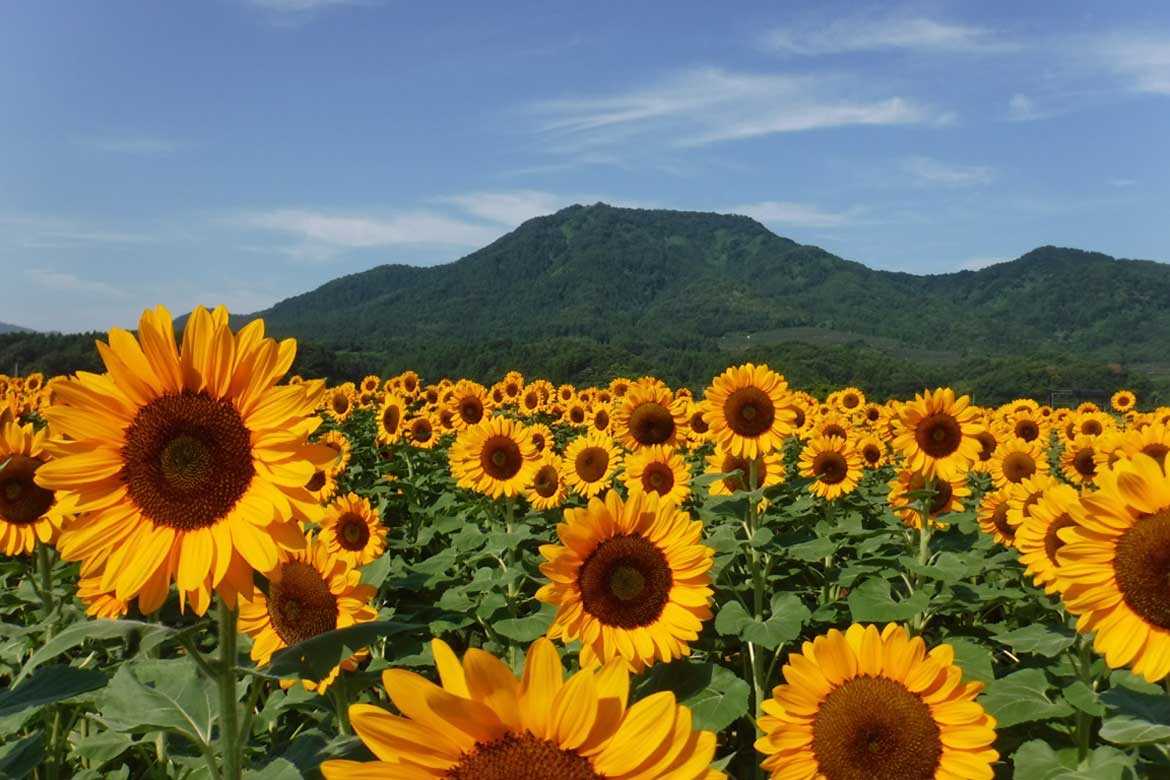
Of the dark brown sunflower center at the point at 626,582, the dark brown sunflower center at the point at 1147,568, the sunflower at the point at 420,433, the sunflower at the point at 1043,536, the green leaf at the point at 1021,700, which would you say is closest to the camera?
the dark brown sunflower center at the point at 1147,568

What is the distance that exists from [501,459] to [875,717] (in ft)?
16.7

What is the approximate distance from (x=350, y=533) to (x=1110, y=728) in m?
4.65

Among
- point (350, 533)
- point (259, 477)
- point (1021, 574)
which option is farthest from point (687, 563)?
point (1021, 574)

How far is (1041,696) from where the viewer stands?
408 cm

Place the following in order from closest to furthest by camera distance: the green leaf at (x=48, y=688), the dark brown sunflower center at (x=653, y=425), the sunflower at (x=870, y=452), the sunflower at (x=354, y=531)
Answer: the green leaf at (x=48, y=688) → the sunflower at (x=354, y=531) → the dark brown sunflower center at (x=653, y=425) → the sunflower at (x=870, y=452)

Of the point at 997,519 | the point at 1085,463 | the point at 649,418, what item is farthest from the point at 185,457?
the point at 1085,463

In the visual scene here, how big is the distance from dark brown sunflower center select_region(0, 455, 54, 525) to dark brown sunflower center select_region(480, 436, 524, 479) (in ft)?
12.3

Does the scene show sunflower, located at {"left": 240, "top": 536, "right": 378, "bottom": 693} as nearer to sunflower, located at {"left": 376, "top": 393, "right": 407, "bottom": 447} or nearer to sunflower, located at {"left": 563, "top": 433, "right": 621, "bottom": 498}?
sunflower, located at {"left": 563, "top": 433, "right": 621, "bottom": 498}

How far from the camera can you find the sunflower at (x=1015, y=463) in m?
8.00

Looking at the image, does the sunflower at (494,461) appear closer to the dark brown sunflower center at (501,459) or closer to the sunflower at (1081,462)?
the dark brown sunflower center at (501,459)

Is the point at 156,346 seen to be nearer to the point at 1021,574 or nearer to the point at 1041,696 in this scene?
the point at 1041,696

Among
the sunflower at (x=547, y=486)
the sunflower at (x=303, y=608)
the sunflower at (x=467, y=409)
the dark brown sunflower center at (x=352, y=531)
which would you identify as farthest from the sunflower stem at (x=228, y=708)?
the sunflower at (x=467, y=409)

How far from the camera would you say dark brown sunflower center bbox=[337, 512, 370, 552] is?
5810mm

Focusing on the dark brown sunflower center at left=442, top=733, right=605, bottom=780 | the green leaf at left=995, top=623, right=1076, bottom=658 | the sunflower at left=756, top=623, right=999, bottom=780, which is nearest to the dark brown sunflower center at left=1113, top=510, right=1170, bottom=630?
the sunflower at left=756, top=623, right=999, bottom=780
